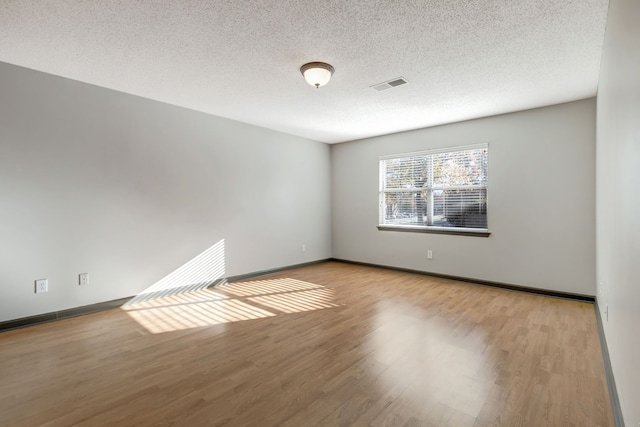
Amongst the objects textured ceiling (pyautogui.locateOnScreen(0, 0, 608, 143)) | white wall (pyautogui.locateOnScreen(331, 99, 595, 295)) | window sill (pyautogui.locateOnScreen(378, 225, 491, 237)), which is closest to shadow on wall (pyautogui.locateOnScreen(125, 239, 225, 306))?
textured ceiling (pyautogui.locateOnScreen(0, 0, 608, 143))

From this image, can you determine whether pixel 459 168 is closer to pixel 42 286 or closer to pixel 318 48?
pixel 318 48

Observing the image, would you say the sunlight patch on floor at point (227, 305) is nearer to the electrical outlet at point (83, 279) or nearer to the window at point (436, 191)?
the electrical outlet at point (83, 279)

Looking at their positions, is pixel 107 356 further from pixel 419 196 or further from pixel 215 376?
pixel 419 196

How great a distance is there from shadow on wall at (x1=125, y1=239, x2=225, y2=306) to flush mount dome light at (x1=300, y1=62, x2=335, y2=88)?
2.84 meters

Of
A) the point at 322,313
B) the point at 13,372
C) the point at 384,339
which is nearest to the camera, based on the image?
the point at 13,372

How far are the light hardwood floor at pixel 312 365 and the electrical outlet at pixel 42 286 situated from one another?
0.38 m

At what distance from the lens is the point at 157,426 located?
1.62 m

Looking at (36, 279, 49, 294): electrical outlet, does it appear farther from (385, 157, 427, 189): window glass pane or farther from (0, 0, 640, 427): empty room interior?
(385, 157, 427, 189): window glass pane

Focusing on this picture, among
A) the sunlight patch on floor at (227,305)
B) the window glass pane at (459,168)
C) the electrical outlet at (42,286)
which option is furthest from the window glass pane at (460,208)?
the electrical outlet at (42,286)

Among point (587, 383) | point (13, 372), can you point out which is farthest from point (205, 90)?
point (587, 383)

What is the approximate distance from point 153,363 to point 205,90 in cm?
286

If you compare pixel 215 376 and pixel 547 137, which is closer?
pixel 215 376

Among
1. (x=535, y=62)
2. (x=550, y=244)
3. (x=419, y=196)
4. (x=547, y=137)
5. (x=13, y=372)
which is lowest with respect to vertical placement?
(x=13, y=372)

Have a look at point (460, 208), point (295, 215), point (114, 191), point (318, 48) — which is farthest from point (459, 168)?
point (114, 191)
